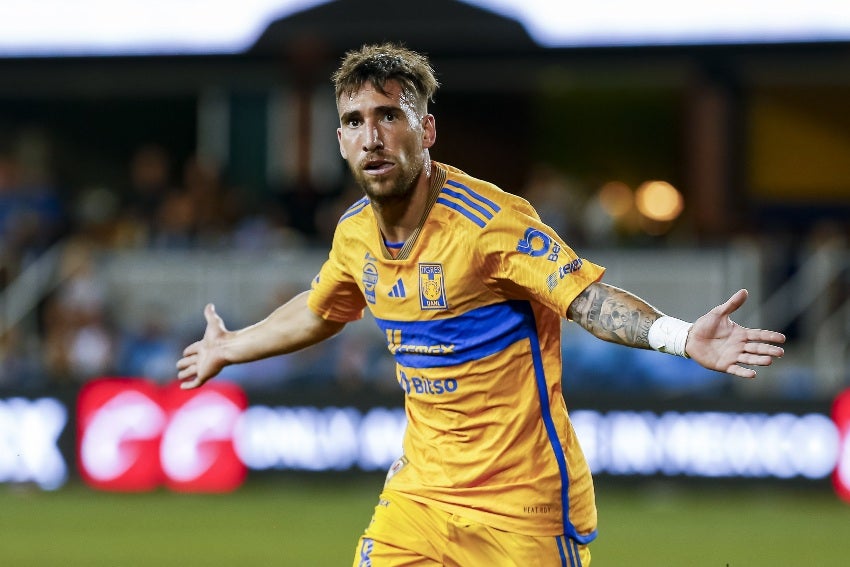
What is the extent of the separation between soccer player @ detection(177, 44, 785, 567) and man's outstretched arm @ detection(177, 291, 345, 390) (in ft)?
2.09

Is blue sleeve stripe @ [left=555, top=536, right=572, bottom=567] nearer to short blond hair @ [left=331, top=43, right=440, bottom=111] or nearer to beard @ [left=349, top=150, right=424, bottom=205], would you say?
beard @ [left=349, top=150, right=424, bottom=205]

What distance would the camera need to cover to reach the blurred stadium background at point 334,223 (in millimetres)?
13047

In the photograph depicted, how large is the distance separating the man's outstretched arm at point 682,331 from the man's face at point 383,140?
0.77 meters

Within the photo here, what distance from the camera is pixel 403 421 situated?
45.2 feet

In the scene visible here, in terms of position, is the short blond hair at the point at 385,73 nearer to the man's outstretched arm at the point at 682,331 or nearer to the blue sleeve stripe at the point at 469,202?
the blue sleeve stripe at the point at 469,202

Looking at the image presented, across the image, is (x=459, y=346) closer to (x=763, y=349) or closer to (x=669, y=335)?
(x=669, y=335)

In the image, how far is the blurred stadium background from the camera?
13047mm

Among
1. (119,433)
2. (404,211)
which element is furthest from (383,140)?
(119,433)

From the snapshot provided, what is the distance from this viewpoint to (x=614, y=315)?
4.94m

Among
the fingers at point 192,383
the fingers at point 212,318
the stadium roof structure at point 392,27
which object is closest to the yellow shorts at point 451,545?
the fingers at point 192,383

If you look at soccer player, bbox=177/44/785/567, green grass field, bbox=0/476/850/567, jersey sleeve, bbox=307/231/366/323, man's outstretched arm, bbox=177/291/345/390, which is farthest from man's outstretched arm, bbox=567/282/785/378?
green grass field, bbox=0/476/850/567

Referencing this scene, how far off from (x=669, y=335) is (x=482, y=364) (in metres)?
0.74

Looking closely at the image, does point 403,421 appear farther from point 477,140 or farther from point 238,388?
point 477,140

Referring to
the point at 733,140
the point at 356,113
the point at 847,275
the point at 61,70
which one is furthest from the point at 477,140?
the point at 356,113
